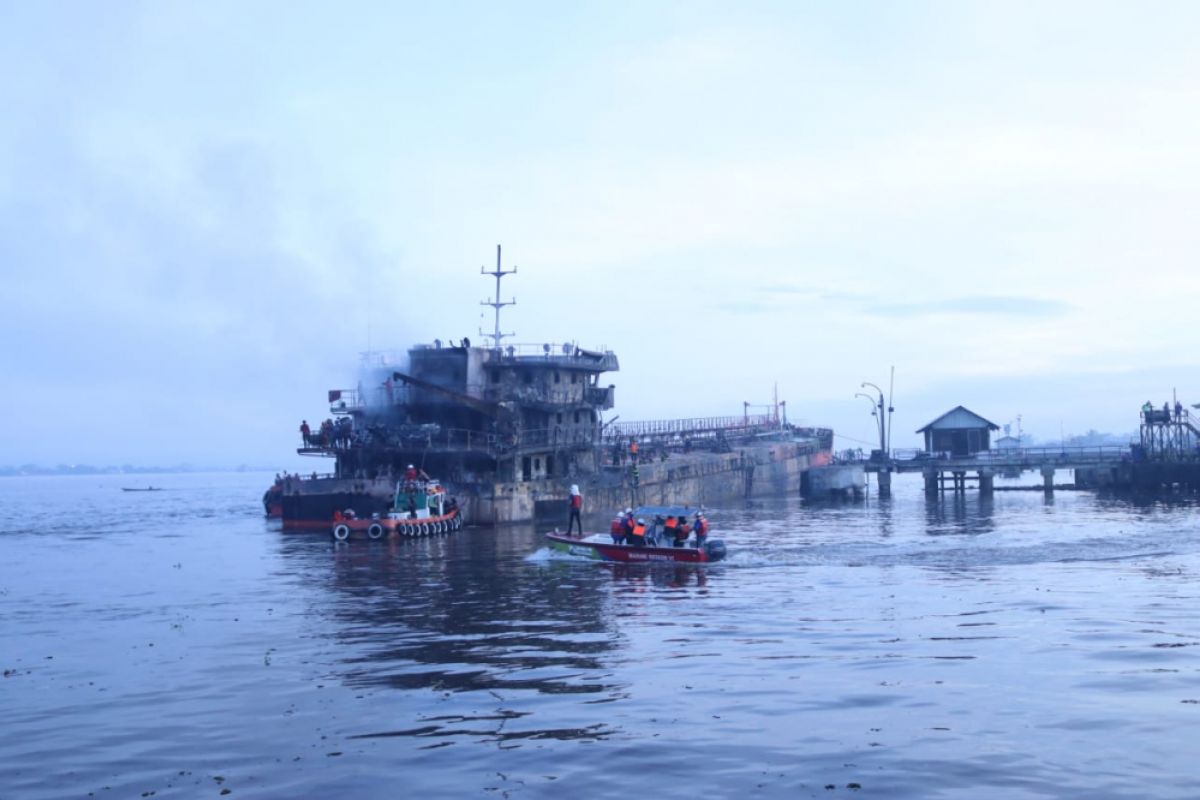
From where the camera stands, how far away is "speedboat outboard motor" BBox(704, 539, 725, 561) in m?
40.4

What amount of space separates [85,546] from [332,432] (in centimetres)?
1413

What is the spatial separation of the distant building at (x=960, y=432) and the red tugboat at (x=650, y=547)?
61.9 metres

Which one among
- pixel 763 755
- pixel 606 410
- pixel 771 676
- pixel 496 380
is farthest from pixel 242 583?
pixel 606 410

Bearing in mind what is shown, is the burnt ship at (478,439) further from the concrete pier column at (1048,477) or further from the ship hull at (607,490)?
the concrete pier column at (1048,477)

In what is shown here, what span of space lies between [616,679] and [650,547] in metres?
20.2

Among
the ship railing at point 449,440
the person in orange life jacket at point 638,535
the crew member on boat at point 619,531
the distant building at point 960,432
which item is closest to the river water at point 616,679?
the person in orange life jacket at point 638,535

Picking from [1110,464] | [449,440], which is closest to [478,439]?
[449,440]

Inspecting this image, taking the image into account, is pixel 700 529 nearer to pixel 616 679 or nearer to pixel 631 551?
pixel 631 551

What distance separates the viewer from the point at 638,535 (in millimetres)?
41531

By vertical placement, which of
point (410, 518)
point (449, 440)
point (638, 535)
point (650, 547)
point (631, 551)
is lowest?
point (631, 551)

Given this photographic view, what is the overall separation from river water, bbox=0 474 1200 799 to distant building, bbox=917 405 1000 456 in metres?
57.5

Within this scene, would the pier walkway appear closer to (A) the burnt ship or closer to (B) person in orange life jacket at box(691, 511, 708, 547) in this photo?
(A) the burnt ship

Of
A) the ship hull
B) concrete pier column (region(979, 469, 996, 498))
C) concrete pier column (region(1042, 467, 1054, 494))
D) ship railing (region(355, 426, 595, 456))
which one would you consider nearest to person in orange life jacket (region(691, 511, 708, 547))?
the ship hull

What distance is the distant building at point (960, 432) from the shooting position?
321 feet
